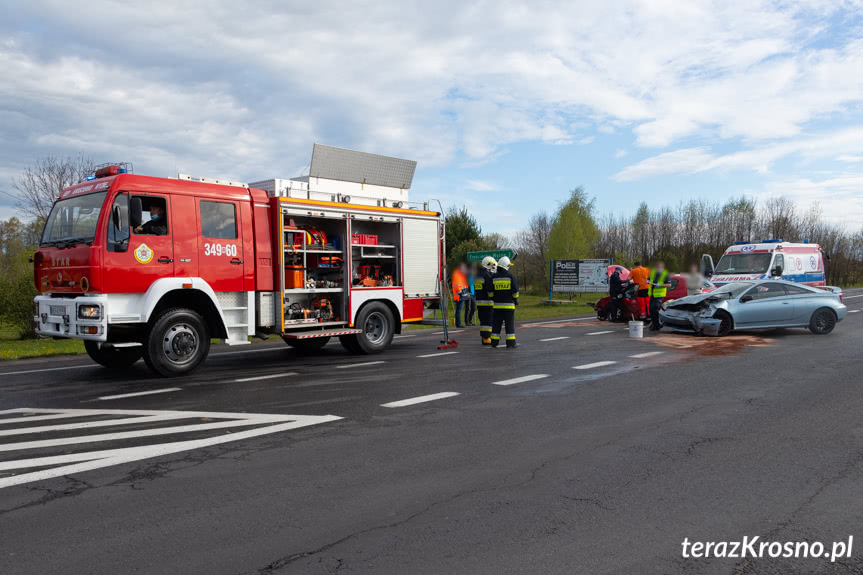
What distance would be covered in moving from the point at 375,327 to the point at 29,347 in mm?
8020

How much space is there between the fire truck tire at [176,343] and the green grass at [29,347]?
528 cm

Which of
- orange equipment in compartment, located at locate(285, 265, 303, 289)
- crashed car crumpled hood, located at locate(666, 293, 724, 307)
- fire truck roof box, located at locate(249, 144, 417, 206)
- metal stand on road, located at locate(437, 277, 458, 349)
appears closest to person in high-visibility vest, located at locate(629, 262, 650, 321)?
crashed car crumpled hood, located at locate(666, 293, 724, 307)

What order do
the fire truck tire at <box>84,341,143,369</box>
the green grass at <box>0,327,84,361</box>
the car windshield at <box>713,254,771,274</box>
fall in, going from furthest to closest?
the car windshield at <box>713,254,771,274</box> < the green grass at <box>0,327,84,361</box> < the fire truck tire at <box>84,341,143,369</box>

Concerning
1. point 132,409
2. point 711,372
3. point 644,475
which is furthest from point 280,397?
point 711,372

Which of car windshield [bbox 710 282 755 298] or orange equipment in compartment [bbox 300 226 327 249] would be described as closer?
orange equipment in compartment [bbox 300 226 327 249]

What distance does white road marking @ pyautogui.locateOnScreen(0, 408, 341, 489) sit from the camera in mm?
5109

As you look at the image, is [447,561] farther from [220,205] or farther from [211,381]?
[220,205]

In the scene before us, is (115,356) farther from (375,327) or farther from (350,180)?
(350,180)

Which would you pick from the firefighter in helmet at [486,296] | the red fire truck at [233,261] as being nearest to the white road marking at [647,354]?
the firefighter in helmet at [486,296]

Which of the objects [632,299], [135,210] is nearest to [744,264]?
[632,299]

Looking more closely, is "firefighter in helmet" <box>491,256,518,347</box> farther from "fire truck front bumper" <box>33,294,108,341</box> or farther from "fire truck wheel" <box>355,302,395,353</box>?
"fire truck front bumper" <box>33,294,108,341</box>

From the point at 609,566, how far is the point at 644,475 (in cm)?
164

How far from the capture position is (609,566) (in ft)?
11.3

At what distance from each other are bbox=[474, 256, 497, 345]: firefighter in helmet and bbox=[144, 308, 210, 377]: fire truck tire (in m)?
6.18
